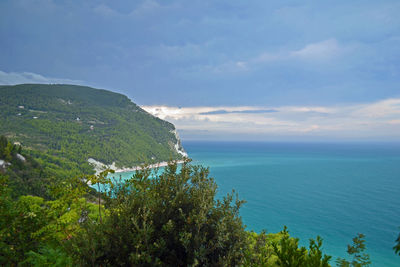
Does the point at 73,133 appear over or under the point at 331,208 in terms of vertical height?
over

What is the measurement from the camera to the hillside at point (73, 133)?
113 metres

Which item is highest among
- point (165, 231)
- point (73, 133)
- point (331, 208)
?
point (73, 133)

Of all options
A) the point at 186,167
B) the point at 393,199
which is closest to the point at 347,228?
the point at 393,199

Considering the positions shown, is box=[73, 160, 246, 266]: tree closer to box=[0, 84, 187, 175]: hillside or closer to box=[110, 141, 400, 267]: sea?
box=[110, 141, 400, 267]: sea

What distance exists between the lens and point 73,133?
143m

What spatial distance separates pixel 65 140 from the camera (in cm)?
12750

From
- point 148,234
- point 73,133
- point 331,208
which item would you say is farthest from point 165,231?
point 73,133

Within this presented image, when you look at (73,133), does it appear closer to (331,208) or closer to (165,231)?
(331,208)

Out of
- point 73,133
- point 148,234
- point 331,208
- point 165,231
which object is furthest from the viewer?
point 73,133

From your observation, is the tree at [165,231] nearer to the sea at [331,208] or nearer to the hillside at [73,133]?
the sea at [331,208]

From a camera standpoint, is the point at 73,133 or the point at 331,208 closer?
the point at 331,208

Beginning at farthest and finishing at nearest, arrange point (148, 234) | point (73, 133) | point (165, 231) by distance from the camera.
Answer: point (73, 133), point (165, 231), point (148, 234)

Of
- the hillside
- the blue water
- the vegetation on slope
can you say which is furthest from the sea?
the hillside

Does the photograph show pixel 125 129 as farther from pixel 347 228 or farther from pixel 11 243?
pixel 11 243
